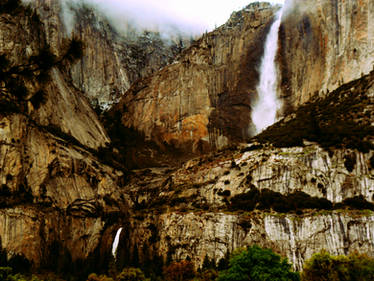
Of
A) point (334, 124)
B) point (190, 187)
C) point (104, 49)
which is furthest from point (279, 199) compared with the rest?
point (104, 49)

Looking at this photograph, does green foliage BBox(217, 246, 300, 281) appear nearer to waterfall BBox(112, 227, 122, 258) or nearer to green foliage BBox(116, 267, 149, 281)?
green foliage BBox(116, 267, 149, 281)

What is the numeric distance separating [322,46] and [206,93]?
2527 cm

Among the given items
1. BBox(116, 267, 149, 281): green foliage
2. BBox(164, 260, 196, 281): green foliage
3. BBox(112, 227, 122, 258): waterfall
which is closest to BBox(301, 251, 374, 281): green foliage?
BBox(116, 267, 149, 281): green foliage

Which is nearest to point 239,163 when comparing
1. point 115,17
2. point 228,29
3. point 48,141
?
point 48,141

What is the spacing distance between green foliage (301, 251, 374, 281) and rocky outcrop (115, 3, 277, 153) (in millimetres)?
52355

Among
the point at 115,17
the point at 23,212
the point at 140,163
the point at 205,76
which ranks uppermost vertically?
the point at 115,17

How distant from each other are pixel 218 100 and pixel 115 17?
4182cm

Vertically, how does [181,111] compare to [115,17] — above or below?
below

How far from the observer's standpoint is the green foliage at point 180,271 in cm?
4664

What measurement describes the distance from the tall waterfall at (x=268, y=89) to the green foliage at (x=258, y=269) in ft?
169

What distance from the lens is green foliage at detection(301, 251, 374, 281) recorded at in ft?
105

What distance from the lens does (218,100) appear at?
300ft

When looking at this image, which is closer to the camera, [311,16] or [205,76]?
[311,16]

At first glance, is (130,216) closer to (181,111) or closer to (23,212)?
(23,212)
